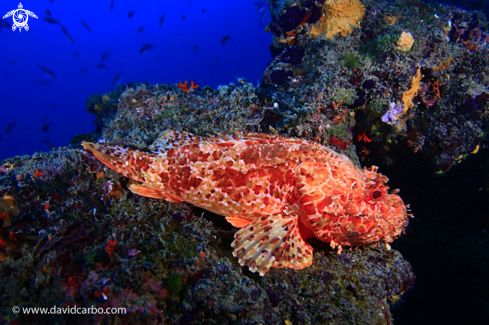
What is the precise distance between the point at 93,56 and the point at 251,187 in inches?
6427

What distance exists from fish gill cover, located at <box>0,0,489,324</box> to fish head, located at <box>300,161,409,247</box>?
1.1 inches

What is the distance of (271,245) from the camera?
3.22m

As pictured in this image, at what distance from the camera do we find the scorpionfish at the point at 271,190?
327 centimetres

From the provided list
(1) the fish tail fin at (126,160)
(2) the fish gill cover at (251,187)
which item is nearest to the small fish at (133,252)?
(2) the fish gill cover at (251,187)

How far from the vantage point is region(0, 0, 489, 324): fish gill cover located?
9.07 ft

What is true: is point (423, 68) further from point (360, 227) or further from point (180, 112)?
point (180, 112)

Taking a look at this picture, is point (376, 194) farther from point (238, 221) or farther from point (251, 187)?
point (238, 221)

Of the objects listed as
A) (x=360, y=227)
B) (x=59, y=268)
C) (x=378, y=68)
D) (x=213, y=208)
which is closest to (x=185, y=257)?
(x=213, y=208)

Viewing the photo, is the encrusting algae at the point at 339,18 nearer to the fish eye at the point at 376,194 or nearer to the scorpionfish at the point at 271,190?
the scorpionfish at the point at 271,190

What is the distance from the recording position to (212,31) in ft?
551

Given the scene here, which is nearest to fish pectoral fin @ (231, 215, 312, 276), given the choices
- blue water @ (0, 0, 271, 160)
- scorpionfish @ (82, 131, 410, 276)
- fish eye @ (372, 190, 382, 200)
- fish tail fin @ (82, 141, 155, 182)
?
scorpionfish @ (82, 131, 410, 276)

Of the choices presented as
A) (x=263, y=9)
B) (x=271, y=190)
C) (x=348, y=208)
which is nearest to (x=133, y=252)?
(x=271, y=190)

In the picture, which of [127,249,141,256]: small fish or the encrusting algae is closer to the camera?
[127,249,141,256]: small fish

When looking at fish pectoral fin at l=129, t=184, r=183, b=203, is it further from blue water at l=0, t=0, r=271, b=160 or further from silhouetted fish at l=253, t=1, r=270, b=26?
blue water at l=0, t=0, r=271, b=160
